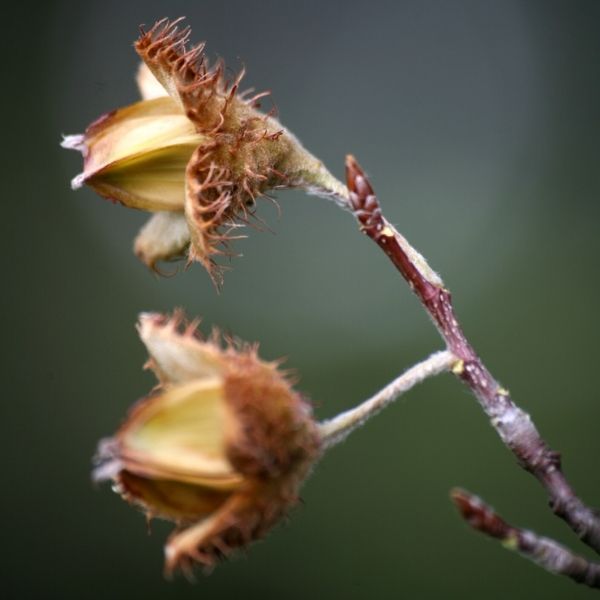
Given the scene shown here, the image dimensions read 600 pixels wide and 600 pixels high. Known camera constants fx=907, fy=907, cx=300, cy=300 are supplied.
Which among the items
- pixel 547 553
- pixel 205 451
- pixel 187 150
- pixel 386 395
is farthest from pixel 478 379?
pixel 187 150

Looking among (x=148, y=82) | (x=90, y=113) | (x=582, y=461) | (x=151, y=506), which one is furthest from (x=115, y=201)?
(x=90, y=113)

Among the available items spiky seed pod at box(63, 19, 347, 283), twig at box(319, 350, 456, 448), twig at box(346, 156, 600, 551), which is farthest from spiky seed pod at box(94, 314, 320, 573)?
twig at box(346, 156, 600, 551)

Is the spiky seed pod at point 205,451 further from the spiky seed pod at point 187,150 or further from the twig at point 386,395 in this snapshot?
the spiky seed pod at point 187,150

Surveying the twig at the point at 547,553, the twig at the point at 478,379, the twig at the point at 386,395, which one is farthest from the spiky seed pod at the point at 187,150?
the twig at the point at 547,553

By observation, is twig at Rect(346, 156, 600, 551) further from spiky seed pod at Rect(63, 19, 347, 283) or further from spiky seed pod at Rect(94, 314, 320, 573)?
spiky seed pod at Rect(94, 314, 320, 573)

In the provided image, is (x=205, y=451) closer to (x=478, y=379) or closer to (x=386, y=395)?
(x=386, y=395)
